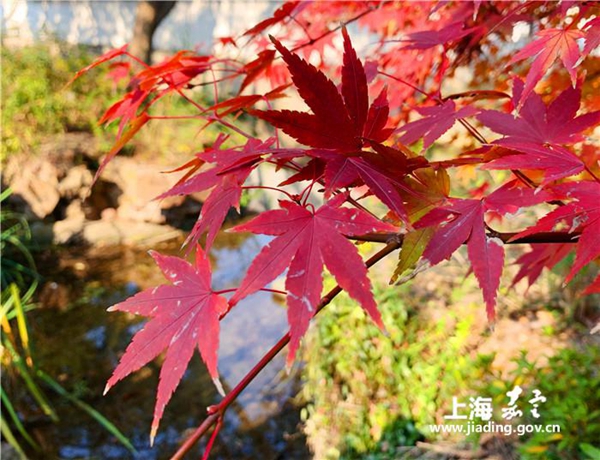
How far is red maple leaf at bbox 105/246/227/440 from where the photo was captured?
1.55 ft

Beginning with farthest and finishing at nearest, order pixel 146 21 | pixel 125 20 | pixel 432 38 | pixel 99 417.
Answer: pixel 125 20, pixel 146 21, pixel 99 417, pixel 432 38

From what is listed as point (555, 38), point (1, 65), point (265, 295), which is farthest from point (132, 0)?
point (555, 38)

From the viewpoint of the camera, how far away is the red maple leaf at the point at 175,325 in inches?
18.6

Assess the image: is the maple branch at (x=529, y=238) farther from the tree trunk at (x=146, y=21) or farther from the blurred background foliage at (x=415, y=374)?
the tree trunk at (x=146, y=21)

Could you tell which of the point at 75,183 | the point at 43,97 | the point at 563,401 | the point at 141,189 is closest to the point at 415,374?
the point at 563,401

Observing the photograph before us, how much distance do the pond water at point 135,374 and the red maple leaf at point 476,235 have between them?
57.0 inches

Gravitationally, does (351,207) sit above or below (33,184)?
below

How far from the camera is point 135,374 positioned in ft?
9.93

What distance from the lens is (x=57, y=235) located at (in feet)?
14.0

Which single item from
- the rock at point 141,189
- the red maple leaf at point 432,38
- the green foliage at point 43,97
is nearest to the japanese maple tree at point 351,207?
the red maple leaf at point 432,38

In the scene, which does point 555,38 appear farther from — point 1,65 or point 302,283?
point 1,65

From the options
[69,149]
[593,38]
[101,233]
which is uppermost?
[69,149]

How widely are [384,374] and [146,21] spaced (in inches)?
189

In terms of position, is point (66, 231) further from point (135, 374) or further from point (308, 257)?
point (308, 257)
